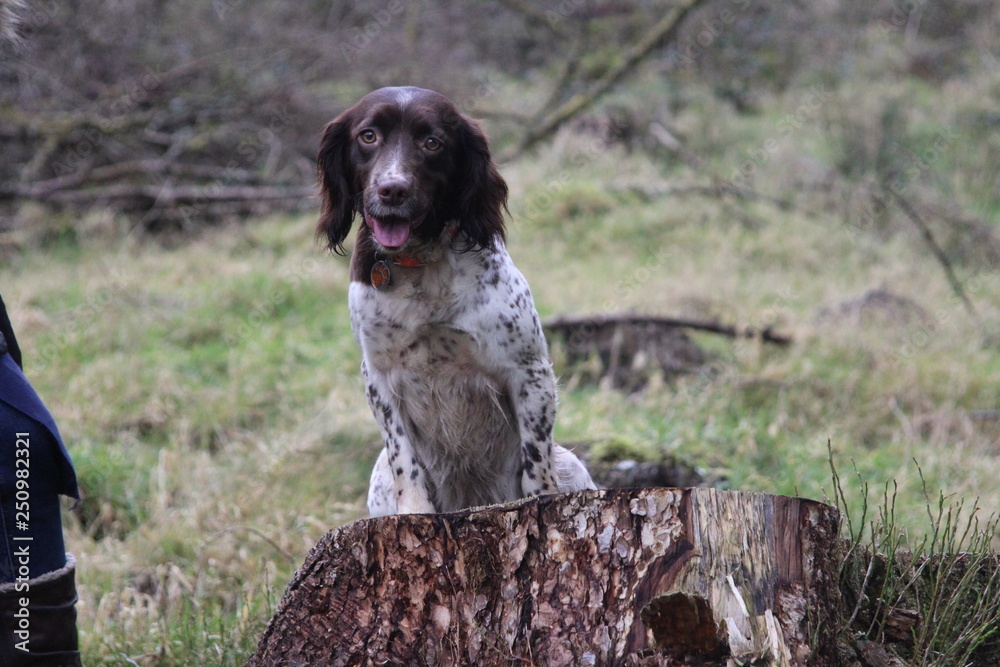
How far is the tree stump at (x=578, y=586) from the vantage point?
2340 millimetres

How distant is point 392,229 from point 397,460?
37.9 inches

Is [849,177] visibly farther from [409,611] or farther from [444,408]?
[409,611]

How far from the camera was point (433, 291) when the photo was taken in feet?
11.4

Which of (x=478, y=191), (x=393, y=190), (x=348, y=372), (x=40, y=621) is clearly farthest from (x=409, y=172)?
(x=348, y=372)

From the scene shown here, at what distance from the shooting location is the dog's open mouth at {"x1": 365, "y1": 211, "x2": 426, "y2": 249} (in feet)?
10.7

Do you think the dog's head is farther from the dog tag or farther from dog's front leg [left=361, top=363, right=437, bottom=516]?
dog's front leg [left=361, top=363, right=437, bottom=516]

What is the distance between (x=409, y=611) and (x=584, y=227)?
7277 millimetres

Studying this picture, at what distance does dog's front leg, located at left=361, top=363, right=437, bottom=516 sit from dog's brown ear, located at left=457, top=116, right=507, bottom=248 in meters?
0.70

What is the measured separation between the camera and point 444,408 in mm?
3701

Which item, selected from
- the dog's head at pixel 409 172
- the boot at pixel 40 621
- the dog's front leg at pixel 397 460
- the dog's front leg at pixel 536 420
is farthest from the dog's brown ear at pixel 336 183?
the boot at pixel 40 621

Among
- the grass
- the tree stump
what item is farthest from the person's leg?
the grass

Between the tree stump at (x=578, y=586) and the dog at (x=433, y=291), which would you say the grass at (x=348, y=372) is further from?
the dog at (x=433, y=291)

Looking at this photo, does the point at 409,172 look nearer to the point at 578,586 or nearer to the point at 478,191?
the point at 478,191

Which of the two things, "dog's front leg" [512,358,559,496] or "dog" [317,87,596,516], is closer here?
"dog" [317,87,596,516]
